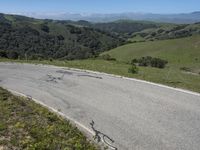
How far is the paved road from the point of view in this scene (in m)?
8.13

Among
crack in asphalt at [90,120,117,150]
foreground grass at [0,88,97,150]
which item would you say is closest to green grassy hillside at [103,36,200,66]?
foreground grass at [0,88,97,150]

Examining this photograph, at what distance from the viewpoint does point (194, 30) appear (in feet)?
549

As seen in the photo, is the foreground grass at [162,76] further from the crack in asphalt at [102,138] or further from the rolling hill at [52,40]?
the rolling hill at [52,40]

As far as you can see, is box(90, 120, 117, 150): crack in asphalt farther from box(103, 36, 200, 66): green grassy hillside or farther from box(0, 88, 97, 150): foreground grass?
box(103, 36, 200, 66): green grassy hillside

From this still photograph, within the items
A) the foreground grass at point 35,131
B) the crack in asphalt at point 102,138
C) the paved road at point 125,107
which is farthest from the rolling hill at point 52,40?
the crack in asphalt at point 102,138

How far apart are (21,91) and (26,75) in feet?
15.1

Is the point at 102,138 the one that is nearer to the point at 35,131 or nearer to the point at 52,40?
the point at 35,131

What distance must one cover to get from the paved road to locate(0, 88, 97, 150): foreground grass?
2.60 ft

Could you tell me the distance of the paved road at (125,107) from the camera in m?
8.13

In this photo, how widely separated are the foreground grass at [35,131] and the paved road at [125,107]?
792mm

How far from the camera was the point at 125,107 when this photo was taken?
11047 mm

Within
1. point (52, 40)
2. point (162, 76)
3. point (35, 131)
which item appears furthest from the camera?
point (52, 40)

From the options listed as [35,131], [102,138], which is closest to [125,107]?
[102,138]

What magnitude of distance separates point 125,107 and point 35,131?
12.5 feet
